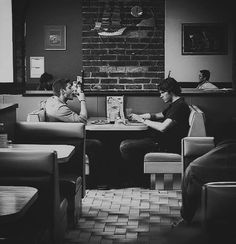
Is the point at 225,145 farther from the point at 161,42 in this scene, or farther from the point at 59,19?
the point at 59,19

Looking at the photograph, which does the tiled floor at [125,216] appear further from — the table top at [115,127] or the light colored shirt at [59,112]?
the light colored shirt at [59,112]

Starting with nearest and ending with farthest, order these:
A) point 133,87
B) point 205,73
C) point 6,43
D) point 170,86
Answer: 1. point 170,86
2. point 6,43
3. point 133,87
4. point 205,73

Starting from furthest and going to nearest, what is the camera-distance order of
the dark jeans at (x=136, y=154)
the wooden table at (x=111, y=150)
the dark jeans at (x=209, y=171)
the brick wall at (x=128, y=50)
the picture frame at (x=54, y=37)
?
the picture frame at (x=54, y=37) < the brick wall at (x=128, y=50) < the wooden table at (x=111, y=150) < the dark jeans at (x=136, y=154) < the dark jeans at (x=209, y=171)

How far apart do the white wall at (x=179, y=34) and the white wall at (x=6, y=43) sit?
324 cm

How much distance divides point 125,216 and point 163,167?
110 centimetres

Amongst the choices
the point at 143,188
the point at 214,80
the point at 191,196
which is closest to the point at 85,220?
the point at 143,188

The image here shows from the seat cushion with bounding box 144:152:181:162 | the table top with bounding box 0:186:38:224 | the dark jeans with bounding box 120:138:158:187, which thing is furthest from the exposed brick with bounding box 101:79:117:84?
the table top with bounding box 0:186:38:224

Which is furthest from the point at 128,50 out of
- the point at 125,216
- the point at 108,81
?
the point at 125,216

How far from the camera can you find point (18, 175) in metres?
3.50

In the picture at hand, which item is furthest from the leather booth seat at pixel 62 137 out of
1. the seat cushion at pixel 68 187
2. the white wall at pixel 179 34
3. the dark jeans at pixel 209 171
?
the white wall at pixel 179 34

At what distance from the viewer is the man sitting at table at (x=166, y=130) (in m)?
5.77

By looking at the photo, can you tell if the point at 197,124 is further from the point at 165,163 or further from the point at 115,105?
the point at 115,105

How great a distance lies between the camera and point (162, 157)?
233 inches

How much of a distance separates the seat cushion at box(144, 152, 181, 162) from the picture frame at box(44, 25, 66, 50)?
4887mm
